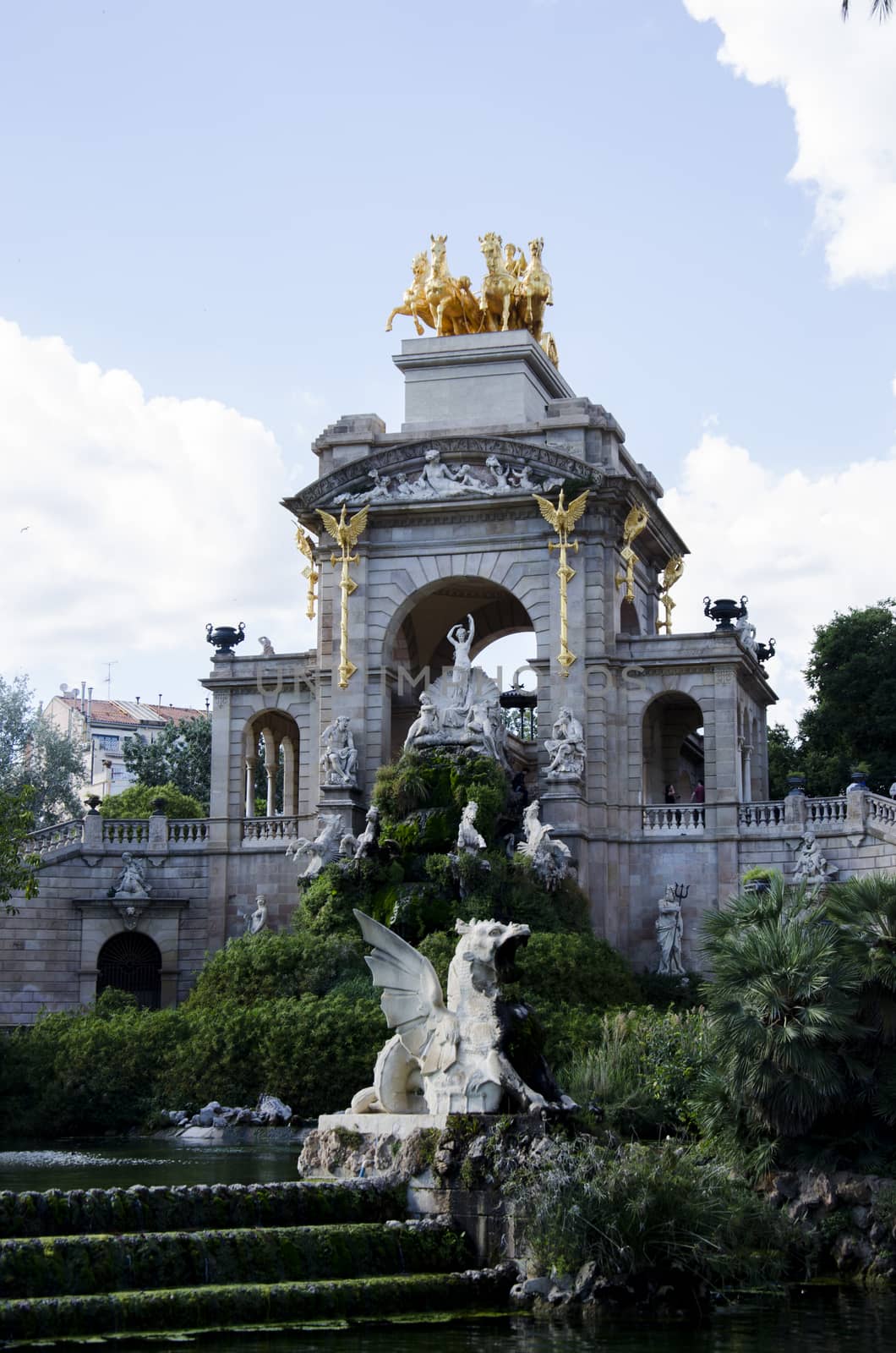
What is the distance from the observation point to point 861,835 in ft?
139

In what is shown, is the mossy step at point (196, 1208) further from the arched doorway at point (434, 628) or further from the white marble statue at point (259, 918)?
the arched doorway at point (434, 628)

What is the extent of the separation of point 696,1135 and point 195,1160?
8289 millimetres

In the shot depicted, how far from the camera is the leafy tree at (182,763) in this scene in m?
67.8

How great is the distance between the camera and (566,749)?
43.1 metres

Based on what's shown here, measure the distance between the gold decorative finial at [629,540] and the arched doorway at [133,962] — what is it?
43.5 feet

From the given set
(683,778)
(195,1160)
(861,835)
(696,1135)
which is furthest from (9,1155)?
(683,778)

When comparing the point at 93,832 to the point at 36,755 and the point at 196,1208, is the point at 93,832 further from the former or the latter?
the point at 196,1208

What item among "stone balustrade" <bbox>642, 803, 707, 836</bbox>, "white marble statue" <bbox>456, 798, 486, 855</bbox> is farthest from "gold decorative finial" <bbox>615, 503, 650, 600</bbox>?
"white marble statue" <bbox>456, 798, 486, 855</bbox>

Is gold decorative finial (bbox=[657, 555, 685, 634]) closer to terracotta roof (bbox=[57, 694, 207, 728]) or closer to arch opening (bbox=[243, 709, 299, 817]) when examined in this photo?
arch opening (bbox=[243, 709, 299, 817])

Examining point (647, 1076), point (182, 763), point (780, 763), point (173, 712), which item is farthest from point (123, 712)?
point (647, 1076)

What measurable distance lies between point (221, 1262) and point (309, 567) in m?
28.5

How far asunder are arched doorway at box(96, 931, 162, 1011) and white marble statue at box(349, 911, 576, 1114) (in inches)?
935

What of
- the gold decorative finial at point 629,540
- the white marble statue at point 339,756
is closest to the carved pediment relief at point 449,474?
the gold decorative finial at point 629,540

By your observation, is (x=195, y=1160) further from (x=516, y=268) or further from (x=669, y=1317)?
(x=516, y=268)
